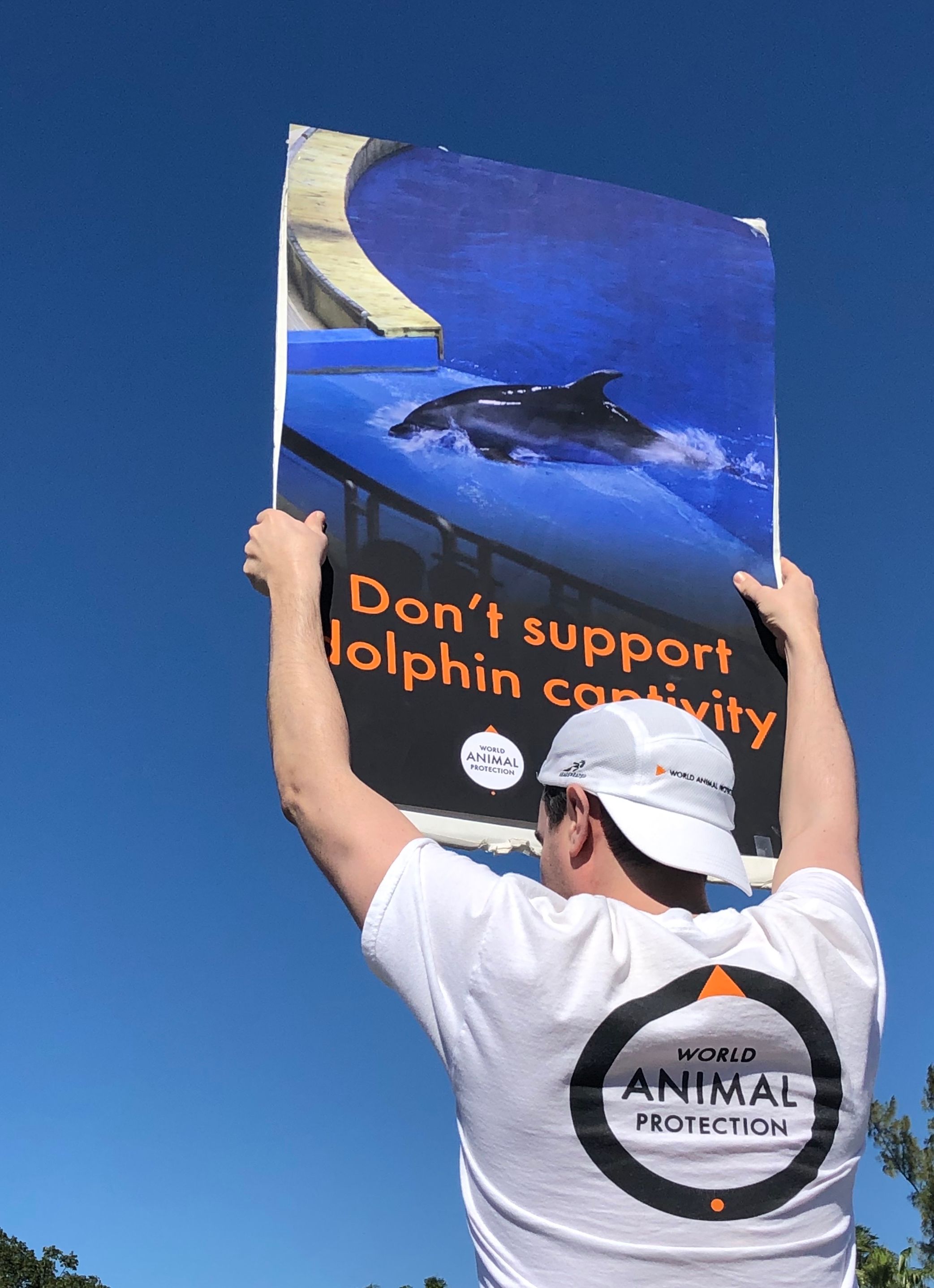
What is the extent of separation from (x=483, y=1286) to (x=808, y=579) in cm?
192

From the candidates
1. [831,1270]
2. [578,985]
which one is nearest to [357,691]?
[578,985]

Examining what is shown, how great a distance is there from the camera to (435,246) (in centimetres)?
297

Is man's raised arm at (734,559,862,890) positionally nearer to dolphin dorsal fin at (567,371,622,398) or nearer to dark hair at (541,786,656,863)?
dark hair at (541,786,656,863)

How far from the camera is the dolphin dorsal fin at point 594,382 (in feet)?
9.69

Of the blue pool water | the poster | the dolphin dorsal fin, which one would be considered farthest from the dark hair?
the dolphin dorsal fin

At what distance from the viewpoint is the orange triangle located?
56.9 inches

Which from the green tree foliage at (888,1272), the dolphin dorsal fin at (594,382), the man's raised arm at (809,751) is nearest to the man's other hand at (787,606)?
the man's raised arm at (809,751)

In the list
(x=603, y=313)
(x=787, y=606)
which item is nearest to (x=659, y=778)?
(x=787, y=606)

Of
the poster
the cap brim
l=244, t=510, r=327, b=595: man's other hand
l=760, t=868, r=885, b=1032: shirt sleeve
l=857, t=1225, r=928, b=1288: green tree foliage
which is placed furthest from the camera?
l=857, t=1225, r=928, b=1288: green tree foliage

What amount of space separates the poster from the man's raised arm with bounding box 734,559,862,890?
0.24 ft

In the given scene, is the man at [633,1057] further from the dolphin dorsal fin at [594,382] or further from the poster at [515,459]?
the dolphin dorsal fin at [594,382]

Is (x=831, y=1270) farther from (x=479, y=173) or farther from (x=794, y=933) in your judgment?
(x=479, y=173)

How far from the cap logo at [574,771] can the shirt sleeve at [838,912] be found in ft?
1.02

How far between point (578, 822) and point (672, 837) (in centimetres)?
13
